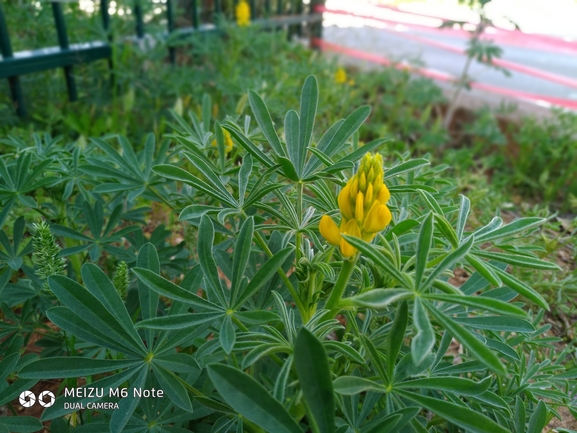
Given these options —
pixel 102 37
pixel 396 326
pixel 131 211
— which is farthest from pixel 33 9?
pixel 396 326

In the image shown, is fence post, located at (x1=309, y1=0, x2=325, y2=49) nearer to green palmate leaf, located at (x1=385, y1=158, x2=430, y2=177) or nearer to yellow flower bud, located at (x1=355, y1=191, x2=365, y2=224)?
green palmate leaf, located at (x1=385, y1=158, x2=430, y2=177)

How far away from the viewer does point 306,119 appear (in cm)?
77

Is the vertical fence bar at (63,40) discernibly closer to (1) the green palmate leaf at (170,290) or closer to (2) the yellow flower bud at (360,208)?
(1) the green palmate leaf at (170,290)

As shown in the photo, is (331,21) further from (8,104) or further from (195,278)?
(195,278)

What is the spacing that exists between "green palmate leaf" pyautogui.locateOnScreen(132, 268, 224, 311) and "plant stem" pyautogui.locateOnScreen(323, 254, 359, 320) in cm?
14

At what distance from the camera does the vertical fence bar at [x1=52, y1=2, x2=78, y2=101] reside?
198cm

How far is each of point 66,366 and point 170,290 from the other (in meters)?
0.17

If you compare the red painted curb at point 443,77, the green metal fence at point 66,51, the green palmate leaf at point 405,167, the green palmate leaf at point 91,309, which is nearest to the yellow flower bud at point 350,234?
the green palmate leaf at point 405,167

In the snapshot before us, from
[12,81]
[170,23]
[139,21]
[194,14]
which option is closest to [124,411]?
[12,81]

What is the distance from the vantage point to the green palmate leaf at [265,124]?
0.76 metres

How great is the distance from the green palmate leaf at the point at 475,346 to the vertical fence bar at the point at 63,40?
2061mm

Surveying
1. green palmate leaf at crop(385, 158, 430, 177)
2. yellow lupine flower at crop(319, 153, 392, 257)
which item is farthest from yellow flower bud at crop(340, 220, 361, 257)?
green palmate leaf at crop(385, 158, 430, 177)

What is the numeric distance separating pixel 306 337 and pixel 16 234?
26.8 inches

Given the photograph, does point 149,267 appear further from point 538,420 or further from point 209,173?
point 538,420
